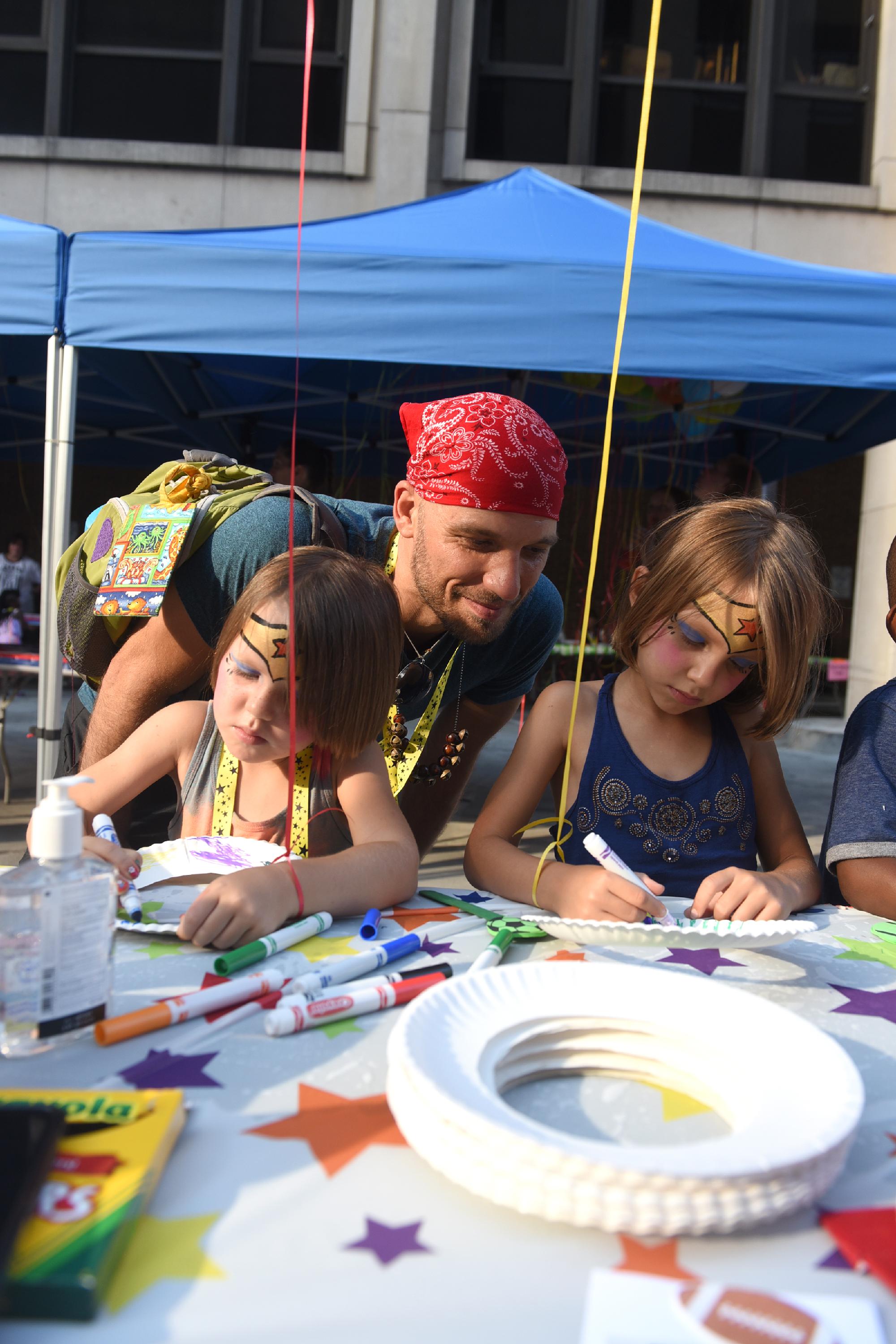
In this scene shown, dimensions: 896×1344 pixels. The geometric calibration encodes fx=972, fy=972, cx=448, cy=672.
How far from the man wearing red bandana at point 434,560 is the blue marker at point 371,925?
0.73m

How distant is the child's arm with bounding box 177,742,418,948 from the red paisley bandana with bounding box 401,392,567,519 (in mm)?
487

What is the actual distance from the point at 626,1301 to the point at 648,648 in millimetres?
1202

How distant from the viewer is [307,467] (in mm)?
4836

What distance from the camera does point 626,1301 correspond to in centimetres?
50

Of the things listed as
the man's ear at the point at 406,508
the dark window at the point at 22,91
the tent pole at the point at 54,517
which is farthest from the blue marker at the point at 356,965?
the dark window at the point at 22,91

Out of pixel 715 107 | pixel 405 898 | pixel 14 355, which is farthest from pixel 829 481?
pixel 405 898

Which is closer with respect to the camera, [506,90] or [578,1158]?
[578,1158]

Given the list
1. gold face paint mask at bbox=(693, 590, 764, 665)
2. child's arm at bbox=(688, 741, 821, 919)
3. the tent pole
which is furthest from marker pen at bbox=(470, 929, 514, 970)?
the tent pole

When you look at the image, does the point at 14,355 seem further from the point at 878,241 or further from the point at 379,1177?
the point at 878,241

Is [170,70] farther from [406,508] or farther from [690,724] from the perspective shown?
[690,724]

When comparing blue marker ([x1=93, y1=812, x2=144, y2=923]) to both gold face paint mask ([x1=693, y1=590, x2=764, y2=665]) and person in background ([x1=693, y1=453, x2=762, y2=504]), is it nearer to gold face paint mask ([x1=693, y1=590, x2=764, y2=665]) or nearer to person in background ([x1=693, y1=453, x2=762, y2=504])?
gold face paint mask ([x1=693, y1=590, x2=764, y2=665])

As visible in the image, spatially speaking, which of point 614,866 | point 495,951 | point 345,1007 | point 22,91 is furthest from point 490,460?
point 22,91

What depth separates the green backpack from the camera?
5.90ft

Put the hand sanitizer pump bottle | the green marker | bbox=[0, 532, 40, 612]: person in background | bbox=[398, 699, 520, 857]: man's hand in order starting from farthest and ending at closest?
bbox=[0, 532, 40, 612]: person in background → bbox=[398, 699, 520, 857]: man's hand → the green marker → the hand sanitizer pump bottle
